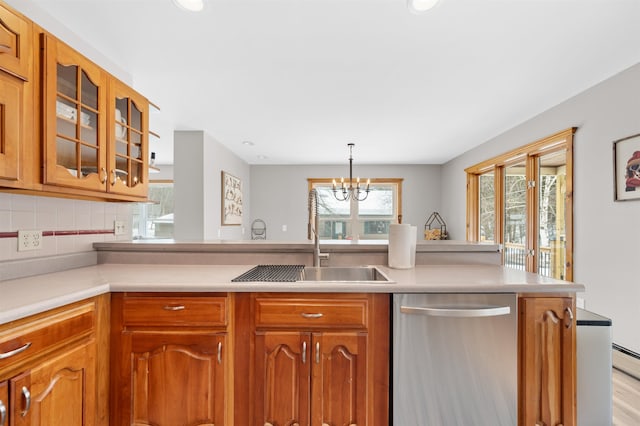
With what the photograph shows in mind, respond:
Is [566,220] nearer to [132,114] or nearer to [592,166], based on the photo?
[592,166]

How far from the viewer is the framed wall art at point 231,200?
459 centimetres

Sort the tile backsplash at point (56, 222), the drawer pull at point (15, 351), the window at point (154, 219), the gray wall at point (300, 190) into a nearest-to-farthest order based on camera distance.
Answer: the drawer pull at point (15, 351)
the tile backsplash at point (56, 222)
the gray wall at point (300, 190)
the window at point (154, 219)

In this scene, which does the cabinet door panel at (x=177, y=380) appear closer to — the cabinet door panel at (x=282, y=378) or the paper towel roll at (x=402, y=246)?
the cabinet door panel at (x=282, y=378)

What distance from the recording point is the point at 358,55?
2.16 m

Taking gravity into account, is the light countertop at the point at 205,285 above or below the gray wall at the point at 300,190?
below

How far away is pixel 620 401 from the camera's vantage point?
2000mm

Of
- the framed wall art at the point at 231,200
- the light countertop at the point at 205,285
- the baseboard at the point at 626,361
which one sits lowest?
the baseboard at the point at 626,361

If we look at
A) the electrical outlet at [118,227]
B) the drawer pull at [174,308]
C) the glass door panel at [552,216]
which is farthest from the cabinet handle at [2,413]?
the glass door panel at [552,216]

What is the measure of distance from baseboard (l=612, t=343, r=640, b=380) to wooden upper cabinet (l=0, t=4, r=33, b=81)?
12.5ft

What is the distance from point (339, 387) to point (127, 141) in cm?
177

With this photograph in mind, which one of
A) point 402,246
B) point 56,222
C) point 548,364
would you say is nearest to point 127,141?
point 56,222

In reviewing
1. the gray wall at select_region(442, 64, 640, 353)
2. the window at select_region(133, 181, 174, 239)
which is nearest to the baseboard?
the gray wall at select_region(442, 64, 640, 353)

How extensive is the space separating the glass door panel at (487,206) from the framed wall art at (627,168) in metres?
2.05

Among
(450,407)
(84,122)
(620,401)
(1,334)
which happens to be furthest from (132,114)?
(620,401)
